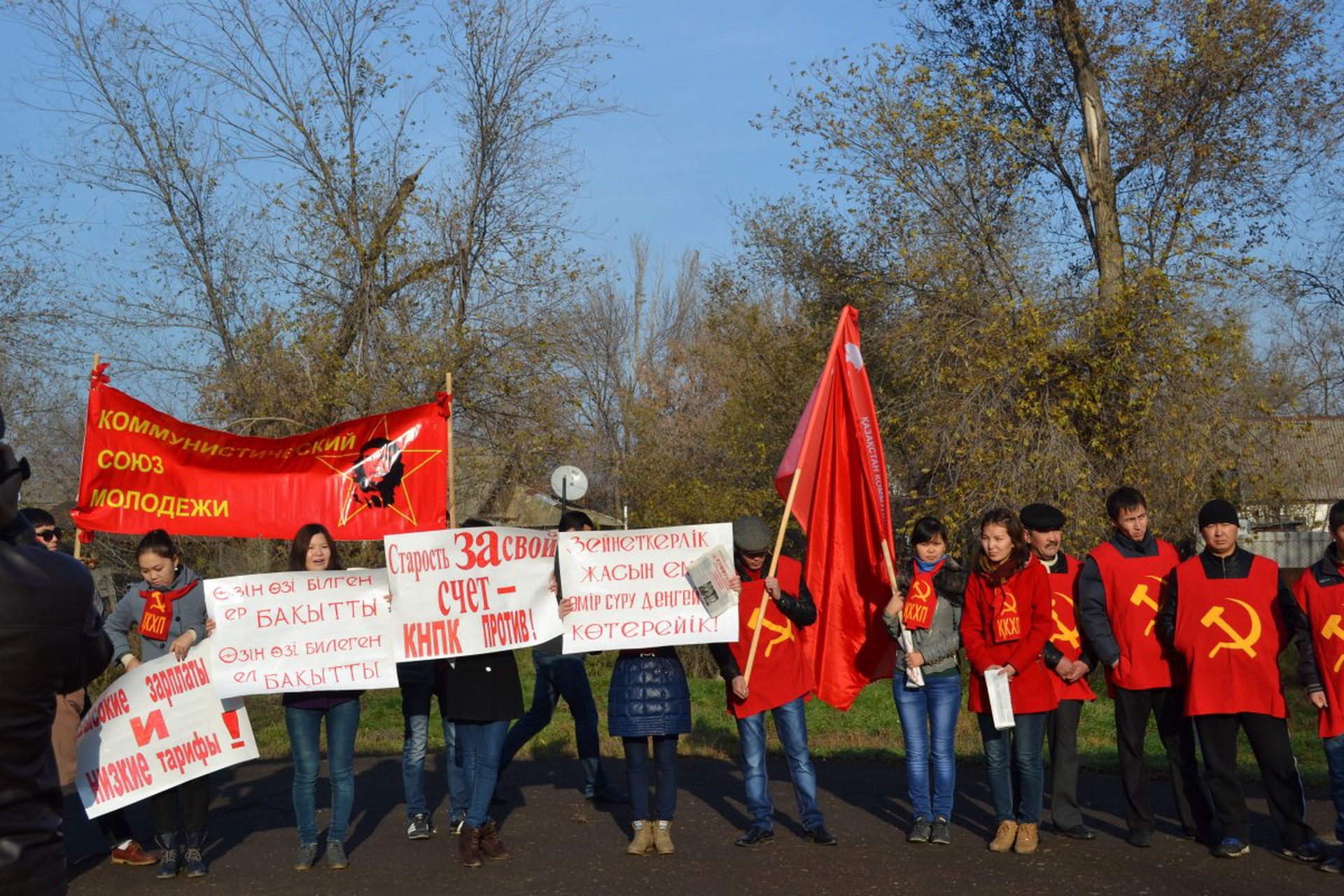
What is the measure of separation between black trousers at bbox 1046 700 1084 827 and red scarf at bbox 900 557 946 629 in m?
1.03

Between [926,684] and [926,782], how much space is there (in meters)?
0.59

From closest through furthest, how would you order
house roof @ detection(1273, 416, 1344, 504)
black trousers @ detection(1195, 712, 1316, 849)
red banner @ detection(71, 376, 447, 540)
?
black trousers @ detection(1195, 712, 1316, 849), red banner @ detection(71, 376, 447, 540), house roof @ detection(1273, 416, 1344, 504)

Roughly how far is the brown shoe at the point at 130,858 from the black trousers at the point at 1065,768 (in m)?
5.48

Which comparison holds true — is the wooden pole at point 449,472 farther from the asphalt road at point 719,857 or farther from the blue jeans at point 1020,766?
the blue jeans at point 1020,766

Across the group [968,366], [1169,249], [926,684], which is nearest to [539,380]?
[968,366]

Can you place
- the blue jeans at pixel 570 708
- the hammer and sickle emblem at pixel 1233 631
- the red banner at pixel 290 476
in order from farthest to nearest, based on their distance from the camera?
the red banner at pixel 290 476
the blue jeans at pixel 570 708
the hammer and sickle emblem at pixel 1233 631

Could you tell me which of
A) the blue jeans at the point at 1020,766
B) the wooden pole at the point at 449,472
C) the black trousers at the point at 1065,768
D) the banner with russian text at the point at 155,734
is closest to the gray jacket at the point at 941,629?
the blue jeans at the point at 1020,766

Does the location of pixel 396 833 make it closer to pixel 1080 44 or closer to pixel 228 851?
→ pixel 228 851

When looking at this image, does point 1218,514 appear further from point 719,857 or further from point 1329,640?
point 719,857

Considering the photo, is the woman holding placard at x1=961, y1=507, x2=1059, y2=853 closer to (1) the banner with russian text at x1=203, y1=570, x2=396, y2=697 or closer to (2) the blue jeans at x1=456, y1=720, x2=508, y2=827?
(2) the blue jeans at x1=456, y1=720, x2=508, y2=827

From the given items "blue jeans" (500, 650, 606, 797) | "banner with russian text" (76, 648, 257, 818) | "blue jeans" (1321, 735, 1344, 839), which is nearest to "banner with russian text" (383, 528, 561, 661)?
"banner with russian text" (76, 648, 257, 818)

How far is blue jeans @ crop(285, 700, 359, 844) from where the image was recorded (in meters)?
7.71

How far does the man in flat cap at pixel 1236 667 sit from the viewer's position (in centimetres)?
741

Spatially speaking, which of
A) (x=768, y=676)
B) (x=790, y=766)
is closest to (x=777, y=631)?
(x=768, y=676)
